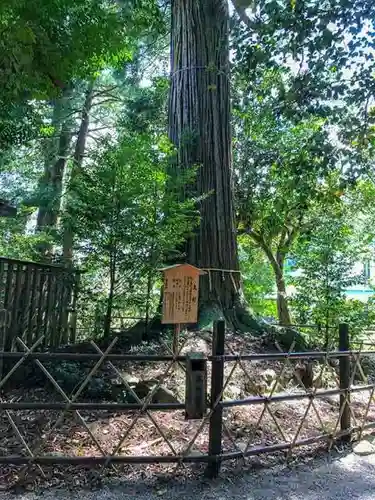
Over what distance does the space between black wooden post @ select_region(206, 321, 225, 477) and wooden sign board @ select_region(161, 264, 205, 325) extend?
162cm

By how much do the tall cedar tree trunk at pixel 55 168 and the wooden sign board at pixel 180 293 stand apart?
5808mm

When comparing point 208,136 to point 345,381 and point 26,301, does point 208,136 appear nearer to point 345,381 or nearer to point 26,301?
point 26,301

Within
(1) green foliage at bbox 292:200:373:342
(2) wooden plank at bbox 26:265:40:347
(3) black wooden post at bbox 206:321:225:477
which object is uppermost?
(1) green foliage at bbox 292:200:373:342

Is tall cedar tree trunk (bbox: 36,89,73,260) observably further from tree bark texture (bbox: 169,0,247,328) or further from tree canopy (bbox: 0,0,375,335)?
tree bark texture (bbox: 169,0,247,328)

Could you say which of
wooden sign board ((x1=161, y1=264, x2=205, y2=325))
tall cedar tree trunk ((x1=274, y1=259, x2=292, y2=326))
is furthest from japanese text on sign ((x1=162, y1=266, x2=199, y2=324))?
tall cedar tree trunk ((x1=274, y1=259, x2=292, y2=326))

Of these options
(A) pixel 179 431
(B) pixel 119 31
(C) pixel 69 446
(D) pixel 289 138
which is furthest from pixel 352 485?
(D) pixel 289 138

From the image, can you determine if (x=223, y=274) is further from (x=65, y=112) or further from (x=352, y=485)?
(x=65, y=112)

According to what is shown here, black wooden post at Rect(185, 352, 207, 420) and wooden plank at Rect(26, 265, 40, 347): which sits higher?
wooden plank at Rect(26, 265, 40, 347)

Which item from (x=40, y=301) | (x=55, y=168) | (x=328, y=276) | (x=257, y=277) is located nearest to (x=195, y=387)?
(x=40, y=301)

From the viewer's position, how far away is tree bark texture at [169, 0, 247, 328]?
22.8 feet

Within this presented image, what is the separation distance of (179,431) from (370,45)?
3850mm

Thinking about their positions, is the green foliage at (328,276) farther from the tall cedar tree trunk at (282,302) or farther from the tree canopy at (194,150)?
the tall cedar tree trunk at (282,302)

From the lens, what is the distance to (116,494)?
2977 mm

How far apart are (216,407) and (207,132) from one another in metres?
5.22
